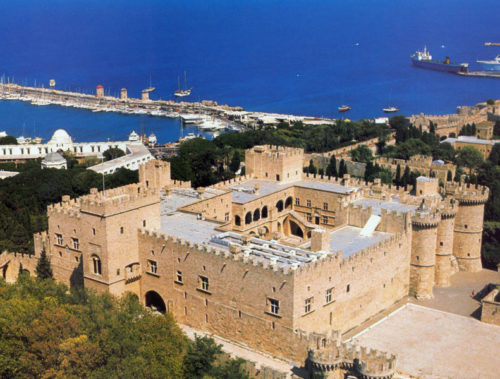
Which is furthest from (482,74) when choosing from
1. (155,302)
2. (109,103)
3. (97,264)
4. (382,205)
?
(97,264)

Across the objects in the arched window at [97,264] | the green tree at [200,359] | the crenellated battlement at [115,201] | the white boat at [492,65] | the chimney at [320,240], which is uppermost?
the white boat at [492,65]

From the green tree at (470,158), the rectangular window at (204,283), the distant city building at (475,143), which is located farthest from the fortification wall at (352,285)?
the distant city building at (475,143)

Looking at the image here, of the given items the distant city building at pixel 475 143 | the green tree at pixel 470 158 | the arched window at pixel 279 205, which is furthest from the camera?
the distant city building at pixel 475 143

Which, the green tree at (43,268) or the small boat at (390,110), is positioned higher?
the small boat at (390,110)

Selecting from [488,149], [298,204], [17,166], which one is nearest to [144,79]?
[17,166]

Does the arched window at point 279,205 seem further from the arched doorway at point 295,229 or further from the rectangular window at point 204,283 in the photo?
the rectangular window at point 204,283

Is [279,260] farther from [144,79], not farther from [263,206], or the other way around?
[144,79]
